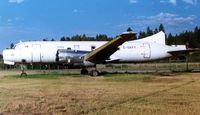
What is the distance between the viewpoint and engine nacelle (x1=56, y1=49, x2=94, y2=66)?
3262 cm

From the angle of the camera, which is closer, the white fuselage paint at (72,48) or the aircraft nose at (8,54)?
the white fuselage paint at (72,48)

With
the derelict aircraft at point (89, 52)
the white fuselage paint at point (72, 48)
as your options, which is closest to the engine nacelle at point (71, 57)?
the derelict aircraft at point (89, 52)

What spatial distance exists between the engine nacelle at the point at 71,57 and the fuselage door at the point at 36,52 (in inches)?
73.9

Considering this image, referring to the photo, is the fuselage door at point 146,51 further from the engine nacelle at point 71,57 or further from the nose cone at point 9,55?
the nose cone at point 9,55

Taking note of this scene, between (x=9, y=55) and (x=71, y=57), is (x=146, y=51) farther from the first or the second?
(x=9, y=55)

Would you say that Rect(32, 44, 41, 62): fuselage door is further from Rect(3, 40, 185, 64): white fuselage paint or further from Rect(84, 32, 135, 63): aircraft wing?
Rect(84, 32, 135, 63): aircraft wing

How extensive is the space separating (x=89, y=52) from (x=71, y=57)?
6.49ft

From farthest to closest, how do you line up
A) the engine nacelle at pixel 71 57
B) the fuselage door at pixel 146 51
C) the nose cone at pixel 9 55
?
1. the fuselage door at pixel 146 51
2. the nose cone at pixel 9 55
3. the engine nacelle at pixel 71 57

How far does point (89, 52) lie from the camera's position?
33.9m

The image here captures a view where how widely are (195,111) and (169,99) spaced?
119 inches

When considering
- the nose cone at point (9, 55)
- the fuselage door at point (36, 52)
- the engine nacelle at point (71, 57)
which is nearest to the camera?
the engine nacelle at point (71, 57)

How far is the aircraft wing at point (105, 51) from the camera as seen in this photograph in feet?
102

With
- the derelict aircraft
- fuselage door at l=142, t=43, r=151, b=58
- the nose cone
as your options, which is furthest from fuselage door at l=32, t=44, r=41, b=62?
fuselage door at l=142, t=43, r=151, b=58

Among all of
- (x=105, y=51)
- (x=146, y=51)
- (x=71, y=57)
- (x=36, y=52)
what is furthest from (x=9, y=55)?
(x=146, y=51)
